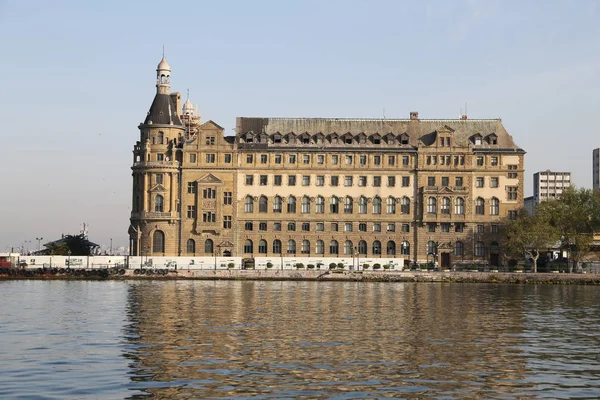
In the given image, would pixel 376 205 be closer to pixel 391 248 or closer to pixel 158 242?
pixel 391 248

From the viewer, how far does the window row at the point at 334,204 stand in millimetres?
158500

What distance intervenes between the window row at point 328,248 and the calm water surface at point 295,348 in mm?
65220

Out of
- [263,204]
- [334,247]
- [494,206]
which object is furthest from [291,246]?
[494,206]

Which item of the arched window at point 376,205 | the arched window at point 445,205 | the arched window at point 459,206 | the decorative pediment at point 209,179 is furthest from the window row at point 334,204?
the arched window at point 459,206

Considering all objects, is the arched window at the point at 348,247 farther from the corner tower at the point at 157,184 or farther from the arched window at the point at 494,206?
the corner tower at the point at 157,184

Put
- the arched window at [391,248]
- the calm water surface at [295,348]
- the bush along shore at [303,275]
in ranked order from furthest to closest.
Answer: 1. the arched window at [391,248]
2. the bush along shore at [303,275]
3. the calm water surface at [295,348]

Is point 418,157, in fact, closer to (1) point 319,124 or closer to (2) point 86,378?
(1) point 319,124

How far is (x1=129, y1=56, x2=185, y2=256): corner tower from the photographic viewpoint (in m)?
156

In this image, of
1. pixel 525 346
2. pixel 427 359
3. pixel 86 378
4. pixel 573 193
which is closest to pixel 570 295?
pixel 573 193

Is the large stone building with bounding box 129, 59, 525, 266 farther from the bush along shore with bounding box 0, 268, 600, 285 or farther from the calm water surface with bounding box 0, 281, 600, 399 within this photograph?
the calm water surface with bounding box 0, 281, 600, 399

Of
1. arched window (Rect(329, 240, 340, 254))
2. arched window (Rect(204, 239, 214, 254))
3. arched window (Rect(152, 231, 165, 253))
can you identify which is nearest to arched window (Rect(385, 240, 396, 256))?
arched window (Rect(329, 240, 340, 254))

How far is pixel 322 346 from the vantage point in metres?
51.7

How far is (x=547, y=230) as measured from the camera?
142 meters

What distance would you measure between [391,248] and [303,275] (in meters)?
25.0
